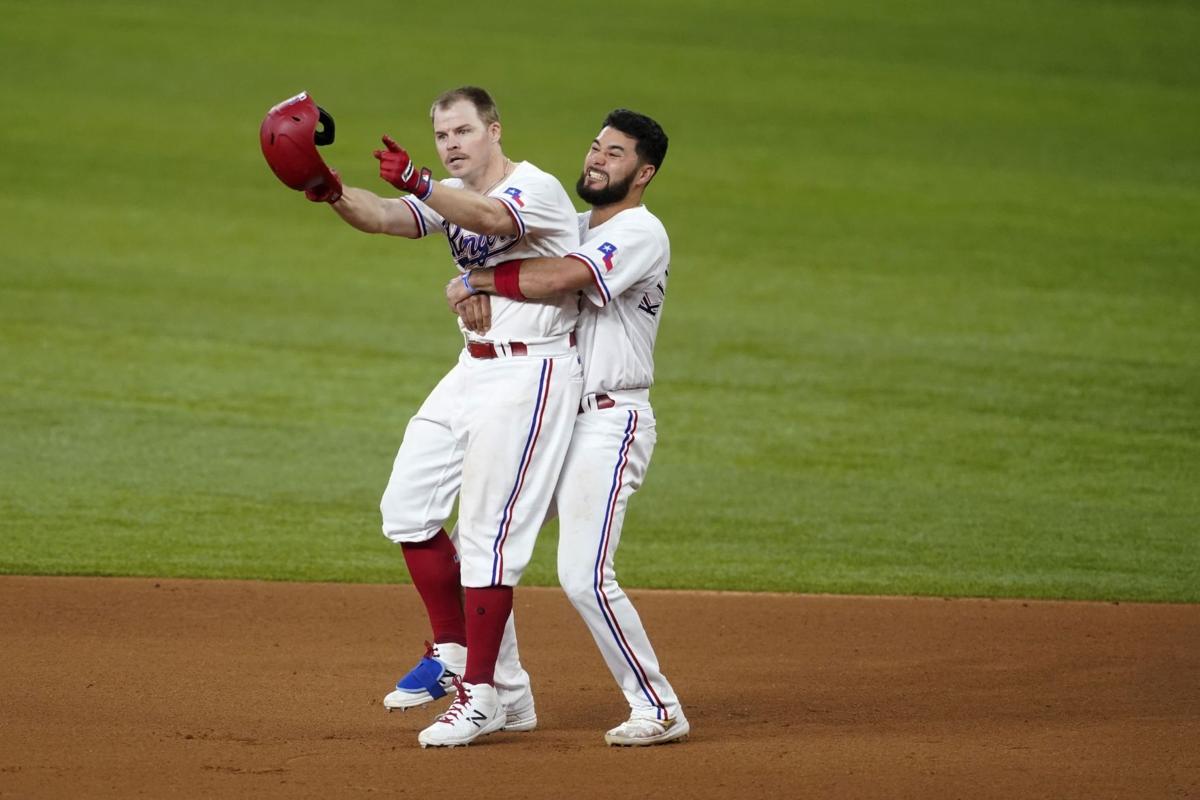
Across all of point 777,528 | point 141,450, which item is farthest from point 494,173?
point 141,450

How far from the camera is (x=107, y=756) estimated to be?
4.82m

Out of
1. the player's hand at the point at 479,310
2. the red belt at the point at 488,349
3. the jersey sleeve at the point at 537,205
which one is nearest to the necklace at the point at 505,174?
the jersey sleeve at the point at 537,205

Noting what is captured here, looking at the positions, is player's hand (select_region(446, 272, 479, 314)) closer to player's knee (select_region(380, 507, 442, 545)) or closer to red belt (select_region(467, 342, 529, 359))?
red belt (select_region(467, 342, 529, 359))

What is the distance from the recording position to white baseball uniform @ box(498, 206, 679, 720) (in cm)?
508

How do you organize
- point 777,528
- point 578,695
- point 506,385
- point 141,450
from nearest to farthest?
point 506,385 → point 578,695 → point 777,528 → point 141,450

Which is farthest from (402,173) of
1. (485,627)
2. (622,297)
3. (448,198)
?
(485,627)

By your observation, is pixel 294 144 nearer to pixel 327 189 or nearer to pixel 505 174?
pixel 327 189

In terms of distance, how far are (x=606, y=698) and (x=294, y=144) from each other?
2.38 meters

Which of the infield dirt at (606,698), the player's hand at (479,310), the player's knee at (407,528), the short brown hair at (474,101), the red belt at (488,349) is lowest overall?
the infield dirt at (606,698)

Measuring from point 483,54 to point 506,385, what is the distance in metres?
19.7

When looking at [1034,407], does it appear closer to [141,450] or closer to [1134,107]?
[141,450]

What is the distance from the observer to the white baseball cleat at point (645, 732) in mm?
5074

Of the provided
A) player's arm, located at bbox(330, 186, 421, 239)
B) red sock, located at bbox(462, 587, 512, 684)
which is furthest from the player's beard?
red sock, located at bbox(462, 587, 512, 684)

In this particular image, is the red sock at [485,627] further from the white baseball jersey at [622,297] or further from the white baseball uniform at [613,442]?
the white baseball jersey at [622,297]
